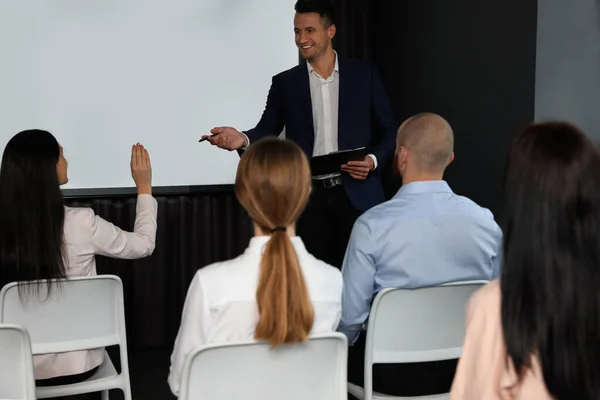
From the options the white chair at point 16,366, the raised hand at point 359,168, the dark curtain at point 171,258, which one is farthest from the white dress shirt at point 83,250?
the dark curtain at point 171,258

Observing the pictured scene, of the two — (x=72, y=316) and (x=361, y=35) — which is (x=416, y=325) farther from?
(x=361, y=35)

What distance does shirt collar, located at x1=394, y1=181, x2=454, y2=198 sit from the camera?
2215mm

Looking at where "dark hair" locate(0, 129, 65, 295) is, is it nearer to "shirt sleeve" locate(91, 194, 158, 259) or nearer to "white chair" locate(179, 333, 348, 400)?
"shirt sleeve" locate(91, 194, 158, 259)

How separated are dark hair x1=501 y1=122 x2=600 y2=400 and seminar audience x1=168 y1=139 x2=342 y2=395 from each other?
21.0 inches

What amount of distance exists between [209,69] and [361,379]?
2507 mm

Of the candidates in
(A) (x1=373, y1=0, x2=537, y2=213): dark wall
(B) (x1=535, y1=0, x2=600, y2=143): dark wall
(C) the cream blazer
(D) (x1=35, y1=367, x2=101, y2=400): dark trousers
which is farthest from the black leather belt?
(C) the cream blazer

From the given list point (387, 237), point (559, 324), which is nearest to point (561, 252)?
point (559, 324)

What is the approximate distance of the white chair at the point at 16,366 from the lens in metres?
1.84

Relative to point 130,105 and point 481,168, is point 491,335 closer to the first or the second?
point 481,168

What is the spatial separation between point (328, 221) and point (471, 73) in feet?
3.42

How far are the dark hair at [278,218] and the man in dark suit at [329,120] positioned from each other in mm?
1752

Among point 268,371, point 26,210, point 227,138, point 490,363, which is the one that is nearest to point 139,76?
point 227,138

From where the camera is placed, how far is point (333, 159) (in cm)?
325

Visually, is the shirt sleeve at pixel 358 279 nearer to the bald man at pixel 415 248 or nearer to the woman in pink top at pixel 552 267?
the bald man at pixel 415 248
